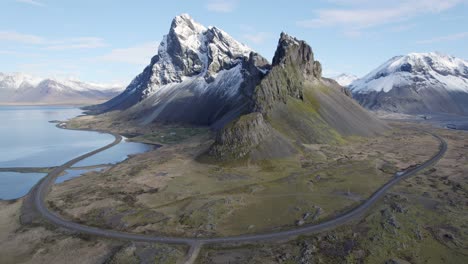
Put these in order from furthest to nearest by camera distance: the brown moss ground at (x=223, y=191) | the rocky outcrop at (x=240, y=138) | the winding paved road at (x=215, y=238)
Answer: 1. the rocky outcrop at (x=240, y=138)
2. the brown moss ground at (x=223, y=191)
3. the winding paved road at (x=215, y=238)

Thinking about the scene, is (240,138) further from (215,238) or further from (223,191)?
(215,238)

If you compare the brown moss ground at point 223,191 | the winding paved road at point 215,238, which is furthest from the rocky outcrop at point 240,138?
the winding paved road at point 215,238

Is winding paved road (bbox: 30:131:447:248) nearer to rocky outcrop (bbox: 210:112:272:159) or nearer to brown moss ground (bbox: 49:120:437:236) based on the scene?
brown moss ground (bbox: 49:120:437:236)

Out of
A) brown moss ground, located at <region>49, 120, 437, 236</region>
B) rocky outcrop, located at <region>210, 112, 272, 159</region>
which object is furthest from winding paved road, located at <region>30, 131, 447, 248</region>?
rocky outcrop, located at <region>210, 112, 272, 159</region>

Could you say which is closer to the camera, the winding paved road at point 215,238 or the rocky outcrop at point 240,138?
the winding paved road at point 215,238

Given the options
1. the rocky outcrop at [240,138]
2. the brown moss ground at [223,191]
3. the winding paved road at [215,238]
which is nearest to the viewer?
the winding paved road at [215,238]

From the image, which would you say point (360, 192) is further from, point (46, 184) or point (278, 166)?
point (46, 184)

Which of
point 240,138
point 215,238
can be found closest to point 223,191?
point 215,238

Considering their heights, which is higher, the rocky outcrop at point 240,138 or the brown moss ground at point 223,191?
the rocky outcrop at point 240,138

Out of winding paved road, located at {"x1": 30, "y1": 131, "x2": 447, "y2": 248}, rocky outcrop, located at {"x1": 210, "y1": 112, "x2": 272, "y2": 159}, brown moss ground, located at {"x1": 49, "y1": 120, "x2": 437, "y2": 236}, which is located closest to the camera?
winding paved road, located at {"x1": 30, "y1": 131, "x2": 447, "y2": 248}

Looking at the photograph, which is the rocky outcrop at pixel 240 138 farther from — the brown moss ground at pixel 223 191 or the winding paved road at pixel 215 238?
the winding paved road at pixel 215 238

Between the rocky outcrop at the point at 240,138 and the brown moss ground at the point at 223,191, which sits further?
the rocky outcrop at the point at 240,138
